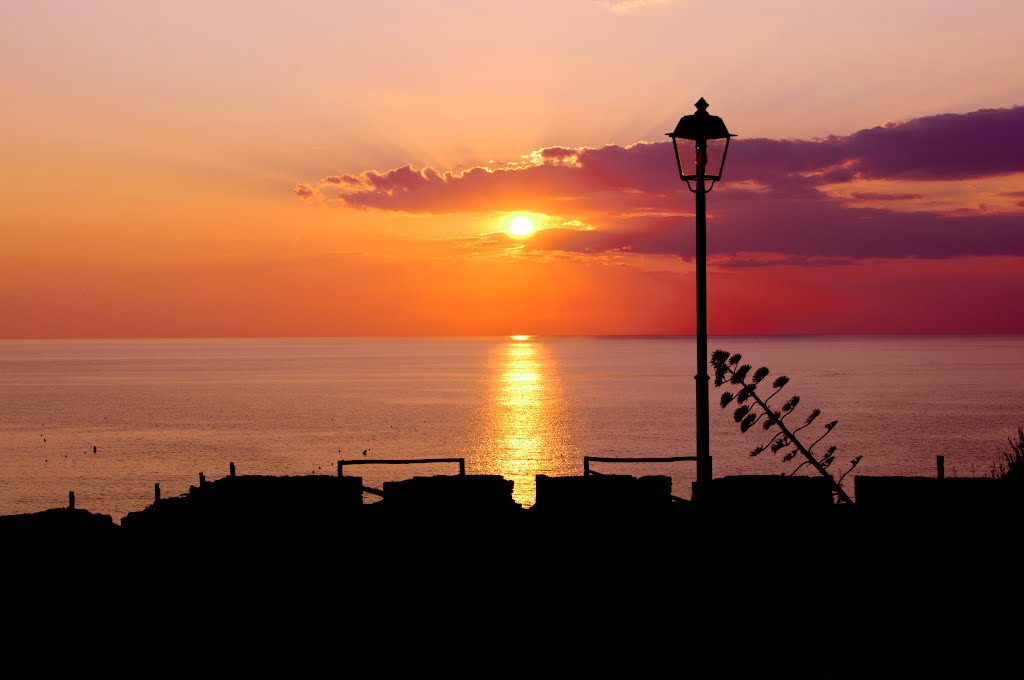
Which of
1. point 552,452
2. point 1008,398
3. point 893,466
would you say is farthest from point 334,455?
point 1008,398

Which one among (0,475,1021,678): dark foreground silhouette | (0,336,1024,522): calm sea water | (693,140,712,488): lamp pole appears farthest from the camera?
(0,336,1024,522): calm sea water

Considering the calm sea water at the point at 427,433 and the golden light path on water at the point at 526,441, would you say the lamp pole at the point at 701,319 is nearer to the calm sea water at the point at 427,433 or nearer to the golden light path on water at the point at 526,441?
the golden light path on water at the point at 526,441

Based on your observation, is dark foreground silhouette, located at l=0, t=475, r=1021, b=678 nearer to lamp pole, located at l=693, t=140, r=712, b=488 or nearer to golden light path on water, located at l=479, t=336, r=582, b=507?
lamp pole, located at l=693, t=140, r=712, b=488

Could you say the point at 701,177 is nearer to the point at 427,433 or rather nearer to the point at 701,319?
the point at 701,319

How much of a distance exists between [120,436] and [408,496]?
96.8 meters

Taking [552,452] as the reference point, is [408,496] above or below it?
above

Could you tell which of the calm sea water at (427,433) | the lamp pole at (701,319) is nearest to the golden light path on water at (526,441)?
the calm sea water at (427,433)

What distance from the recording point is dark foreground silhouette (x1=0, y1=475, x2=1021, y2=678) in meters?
11.3

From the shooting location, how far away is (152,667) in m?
10.6

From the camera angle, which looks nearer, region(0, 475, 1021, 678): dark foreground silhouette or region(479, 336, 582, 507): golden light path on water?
region(0, 475, 1021, 678): dark foreground silhouette

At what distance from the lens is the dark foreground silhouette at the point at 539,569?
445 inches

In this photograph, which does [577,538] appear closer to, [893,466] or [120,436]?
[893,466]

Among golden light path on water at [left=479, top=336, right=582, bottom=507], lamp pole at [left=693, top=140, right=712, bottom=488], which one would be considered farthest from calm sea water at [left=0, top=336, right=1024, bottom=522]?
lamp pole at [left=693, top=140, right=712, bottom=488]

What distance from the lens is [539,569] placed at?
1273cm
